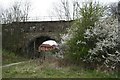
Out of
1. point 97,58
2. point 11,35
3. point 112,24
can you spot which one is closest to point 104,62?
point 97,58

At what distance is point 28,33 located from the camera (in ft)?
131

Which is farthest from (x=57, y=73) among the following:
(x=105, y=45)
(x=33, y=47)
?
(x=33, y=47)

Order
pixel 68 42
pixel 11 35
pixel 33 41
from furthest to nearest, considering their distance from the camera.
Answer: pixel 33 41
pixel 11 35
pixel 68 42

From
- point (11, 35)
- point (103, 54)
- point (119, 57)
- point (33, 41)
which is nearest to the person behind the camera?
point (119, 57)

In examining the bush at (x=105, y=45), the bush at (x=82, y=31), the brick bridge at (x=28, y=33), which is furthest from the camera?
the brick bridge at (x=28, y=33)

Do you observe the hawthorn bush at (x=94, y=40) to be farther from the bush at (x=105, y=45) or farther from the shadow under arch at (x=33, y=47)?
the shadow under arch at (x=33, y=47)

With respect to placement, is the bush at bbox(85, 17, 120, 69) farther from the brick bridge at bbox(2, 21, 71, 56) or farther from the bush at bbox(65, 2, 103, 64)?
the brick bridge at bbox(2, 21, 71, 56)

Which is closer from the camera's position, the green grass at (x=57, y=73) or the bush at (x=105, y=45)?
the green grass at (x=57, y=73)

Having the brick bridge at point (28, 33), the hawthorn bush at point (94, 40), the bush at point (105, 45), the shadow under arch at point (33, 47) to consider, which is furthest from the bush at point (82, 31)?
the shadow under arch at point (33, 47)

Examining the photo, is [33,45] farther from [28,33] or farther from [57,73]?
[57,73]

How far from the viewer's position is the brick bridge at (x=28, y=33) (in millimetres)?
36219

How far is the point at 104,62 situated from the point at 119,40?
142cm

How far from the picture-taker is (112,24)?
1642cm

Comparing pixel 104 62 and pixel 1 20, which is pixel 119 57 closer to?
pixel 104 62
